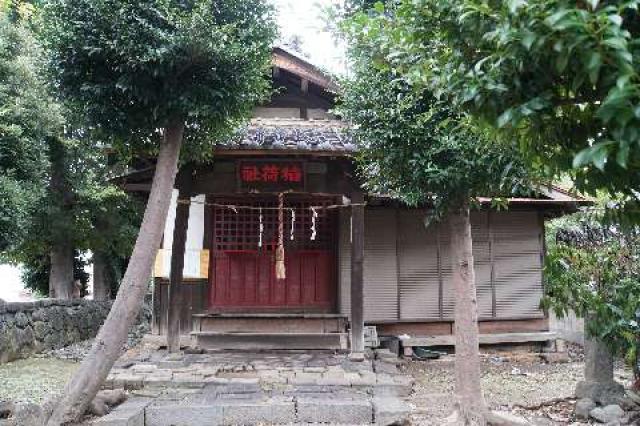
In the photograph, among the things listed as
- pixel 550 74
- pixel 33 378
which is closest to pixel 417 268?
pixel 33 378

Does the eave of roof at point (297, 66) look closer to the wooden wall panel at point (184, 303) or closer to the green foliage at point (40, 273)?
the wooden wall panel at point (184, 303)

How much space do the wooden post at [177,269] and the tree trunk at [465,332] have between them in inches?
208

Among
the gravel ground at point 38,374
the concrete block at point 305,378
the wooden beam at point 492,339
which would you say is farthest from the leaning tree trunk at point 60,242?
the wooden beam at point 492,339

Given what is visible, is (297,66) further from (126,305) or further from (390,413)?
(390,413)

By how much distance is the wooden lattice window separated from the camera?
11.0m

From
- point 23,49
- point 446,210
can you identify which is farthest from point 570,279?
point 23,49

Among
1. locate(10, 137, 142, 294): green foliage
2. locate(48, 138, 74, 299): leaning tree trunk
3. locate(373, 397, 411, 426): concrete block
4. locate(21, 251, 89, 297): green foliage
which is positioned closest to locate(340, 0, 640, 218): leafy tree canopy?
locate(373, 397, 411, 426): concrete block

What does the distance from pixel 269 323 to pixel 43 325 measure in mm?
6950

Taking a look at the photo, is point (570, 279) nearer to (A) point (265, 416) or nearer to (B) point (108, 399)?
(A) point (265, 416)

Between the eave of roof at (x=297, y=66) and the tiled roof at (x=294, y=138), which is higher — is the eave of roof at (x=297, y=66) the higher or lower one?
the higher one

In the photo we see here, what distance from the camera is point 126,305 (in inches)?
265

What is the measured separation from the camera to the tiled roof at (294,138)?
9305 mm

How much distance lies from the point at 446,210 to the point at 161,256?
254 inches

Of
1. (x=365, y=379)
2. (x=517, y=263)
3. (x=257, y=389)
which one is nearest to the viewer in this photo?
(x=257, y=389)
